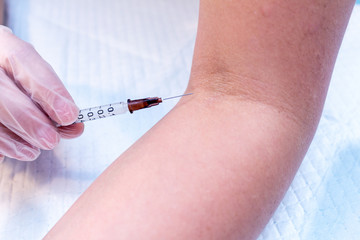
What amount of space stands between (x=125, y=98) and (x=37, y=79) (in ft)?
1.08

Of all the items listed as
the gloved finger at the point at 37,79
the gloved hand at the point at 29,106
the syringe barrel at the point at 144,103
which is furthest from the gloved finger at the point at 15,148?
the syringe barrel at the point at 144,103

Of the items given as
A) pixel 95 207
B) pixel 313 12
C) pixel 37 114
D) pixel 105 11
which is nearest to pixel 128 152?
pixel 95 207

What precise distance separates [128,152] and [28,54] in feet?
1.64

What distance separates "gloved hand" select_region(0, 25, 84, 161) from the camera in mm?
902

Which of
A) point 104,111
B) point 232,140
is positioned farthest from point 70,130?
point 232,140

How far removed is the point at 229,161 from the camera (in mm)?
639

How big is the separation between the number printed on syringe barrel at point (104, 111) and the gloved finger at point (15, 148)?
6.5 inches

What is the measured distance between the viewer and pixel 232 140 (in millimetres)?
662

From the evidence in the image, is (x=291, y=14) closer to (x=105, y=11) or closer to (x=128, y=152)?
(x=128, y=152)

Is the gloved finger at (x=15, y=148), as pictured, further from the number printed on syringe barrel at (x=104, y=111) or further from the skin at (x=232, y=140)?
the skin at (x=232, y=140)

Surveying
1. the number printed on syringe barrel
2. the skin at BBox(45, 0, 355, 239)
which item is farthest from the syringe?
the skin at BBox(45, 0, 355, 239)

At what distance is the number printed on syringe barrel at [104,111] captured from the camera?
2.97 feet

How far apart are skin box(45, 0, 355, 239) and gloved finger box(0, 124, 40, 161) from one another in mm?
360

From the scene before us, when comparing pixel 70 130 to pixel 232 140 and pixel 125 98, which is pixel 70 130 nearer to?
pixel 125 98
